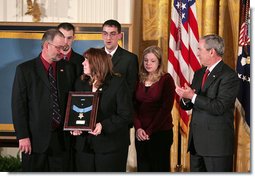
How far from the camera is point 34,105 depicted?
3.29m

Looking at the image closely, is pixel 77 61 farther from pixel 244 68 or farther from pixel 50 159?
pixel 244 68

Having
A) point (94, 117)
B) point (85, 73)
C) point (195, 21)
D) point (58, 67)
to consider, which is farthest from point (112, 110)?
point (195, 21)

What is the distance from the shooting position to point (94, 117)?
3.19 m

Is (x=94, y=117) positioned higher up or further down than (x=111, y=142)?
higher up

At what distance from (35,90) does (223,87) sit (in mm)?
1516

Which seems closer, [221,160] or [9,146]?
[221,160]

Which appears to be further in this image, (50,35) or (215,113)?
(50,35)

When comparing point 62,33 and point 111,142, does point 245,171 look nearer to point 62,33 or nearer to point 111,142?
point 111,142

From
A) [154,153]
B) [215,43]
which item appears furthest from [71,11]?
[154,153]

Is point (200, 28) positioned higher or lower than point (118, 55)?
higher

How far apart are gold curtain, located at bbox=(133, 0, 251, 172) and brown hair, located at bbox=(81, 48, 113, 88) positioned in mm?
485

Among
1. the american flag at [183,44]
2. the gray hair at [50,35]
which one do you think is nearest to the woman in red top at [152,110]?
the american flag at [183,44]

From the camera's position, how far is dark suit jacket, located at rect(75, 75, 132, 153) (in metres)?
3.16

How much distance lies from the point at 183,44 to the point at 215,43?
0.34 meters
